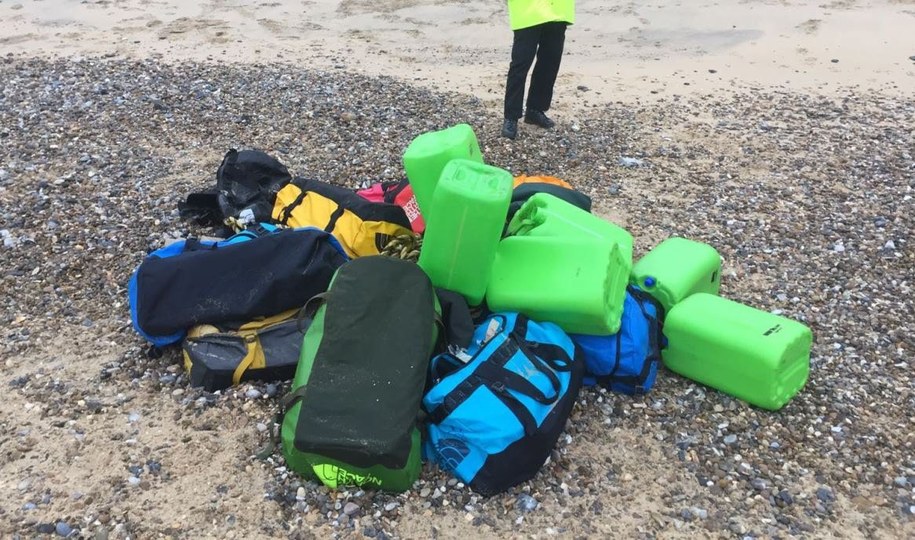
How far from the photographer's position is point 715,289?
4148 mm

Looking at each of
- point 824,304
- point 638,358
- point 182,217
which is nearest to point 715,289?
point 824,304

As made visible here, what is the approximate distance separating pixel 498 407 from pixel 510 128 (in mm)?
3870

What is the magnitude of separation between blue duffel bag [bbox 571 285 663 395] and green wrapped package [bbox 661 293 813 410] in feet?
0.49

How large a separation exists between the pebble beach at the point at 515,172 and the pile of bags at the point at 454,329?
160 millimetres

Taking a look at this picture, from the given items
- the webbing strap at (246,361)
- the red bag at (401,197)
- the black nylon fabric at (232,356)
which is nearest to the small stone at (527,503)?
the black nylon fabric at (232,356)

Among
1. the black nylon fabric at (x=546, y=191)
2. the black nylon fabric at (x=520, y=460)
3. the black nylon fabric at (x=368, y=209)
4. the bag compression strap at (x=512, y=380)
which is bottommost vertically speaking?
the black nylon fabric at (x=520, y=460)

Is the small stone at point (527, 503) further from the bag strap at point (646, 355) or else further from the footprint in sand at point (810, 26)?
the footprint in sand at point (810, 26)

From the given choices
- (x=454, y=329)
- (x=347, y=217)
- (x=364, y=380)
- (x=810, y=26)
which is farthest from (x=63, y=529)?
(x=810, y=26)

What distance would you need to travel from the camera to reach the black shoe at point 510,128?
6.38 metres

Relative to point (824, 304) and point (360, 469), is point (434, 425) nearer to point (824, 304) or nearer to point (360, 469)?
point (360, 469)

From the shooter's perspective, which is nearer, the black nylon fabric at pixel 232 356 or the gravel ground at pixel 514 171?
the gravel ground at pixel 514 171

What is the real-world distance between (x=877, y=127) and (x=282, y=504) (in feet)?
21.3

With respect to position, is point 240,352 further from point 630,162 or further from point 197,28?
point 197,28

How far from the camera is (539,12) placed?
597 centimetres
